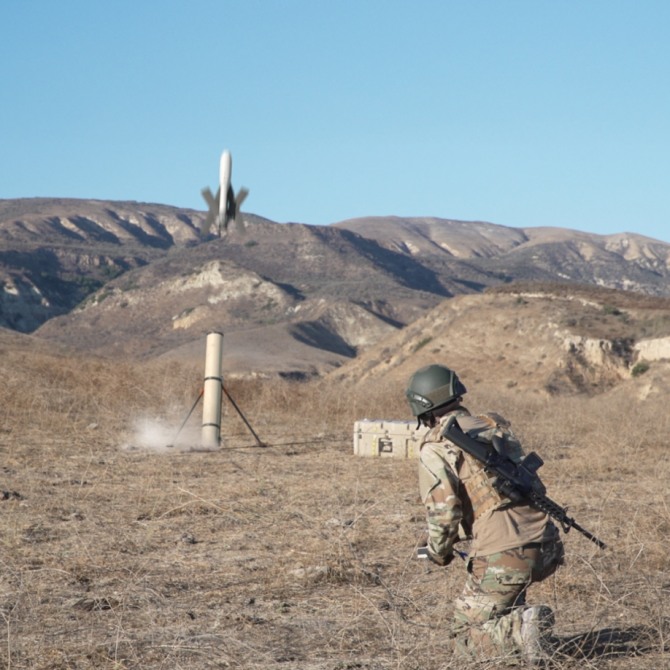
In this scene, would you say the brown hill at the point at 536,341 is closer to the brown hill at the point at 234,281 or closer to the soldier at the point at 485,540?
the brown hill at the point at 234,281

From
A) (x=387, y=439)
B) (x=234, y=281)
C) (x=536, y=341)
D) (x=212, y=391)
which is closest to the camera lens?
(x=387, y=439)

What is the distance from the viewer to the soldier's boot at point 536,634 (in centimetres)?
421

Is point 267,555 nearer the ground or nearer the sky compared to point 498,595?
nearer the ground

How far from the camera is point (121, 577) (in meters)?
6.38

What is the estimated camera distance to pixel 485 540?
443 cm

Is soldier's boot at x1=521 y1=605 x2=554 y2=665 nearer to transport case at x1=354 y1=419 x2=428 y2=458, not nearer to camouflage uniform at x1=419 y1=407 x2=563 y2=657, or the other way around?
camouflage uniform at x1=419 y1=407 x2=563 y2=657

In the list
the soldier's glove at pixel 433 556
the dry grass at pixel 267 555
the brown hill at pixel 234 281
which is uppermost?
the brown hill at pixel 234 281

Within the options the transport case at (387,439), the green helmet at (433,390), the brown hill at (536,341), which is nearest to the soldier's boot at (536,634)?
the green helmet at (433,390)

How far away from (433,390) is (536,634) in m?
1.15

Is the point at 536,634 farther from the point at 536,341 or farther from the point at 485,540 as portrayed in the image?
the point at 536,341

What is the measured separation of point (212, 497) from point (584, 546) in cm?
369

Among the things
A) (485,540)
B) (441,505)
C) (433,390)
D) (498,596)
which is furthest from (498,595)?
(433,390)

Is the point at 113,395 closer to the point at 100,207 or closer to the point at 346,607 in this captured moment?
the point at 346,607

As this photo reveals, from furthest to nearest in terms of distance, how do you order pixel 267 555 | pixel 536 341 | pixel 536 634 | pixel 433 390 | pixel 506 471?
1. pixel 536 341
2. pixel 267 555
3. pixel 433 390
4. pixel 506 471
5. pixel 536 634
